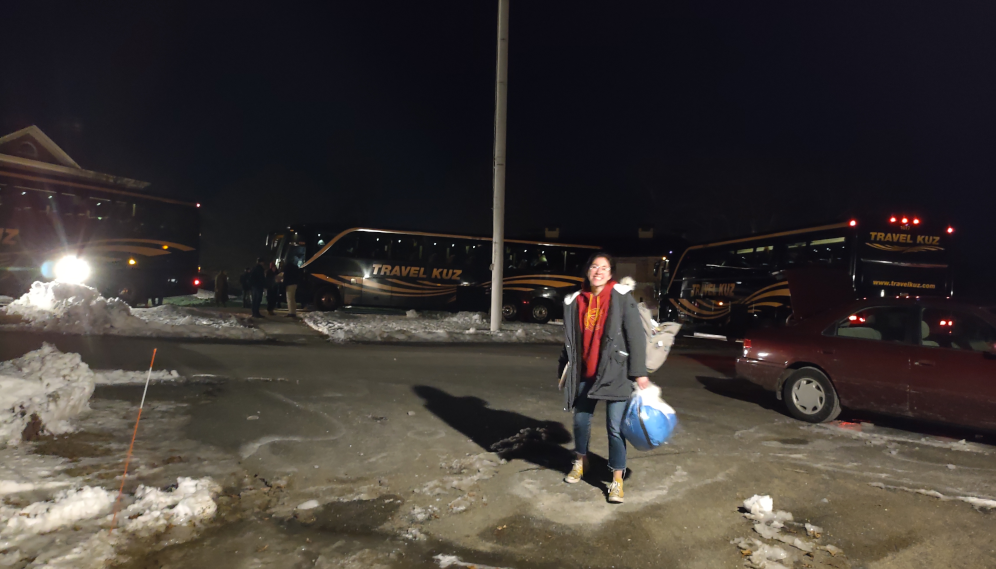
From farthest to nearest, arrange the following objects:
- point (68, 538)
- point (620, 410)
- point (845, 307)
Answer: point (845, 307) → point (620, 410) → point (68, 538)

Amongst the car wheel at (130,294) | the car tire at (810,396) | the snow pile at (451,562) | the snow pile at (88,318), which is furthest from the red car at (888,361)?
the car wheel at (130,294)

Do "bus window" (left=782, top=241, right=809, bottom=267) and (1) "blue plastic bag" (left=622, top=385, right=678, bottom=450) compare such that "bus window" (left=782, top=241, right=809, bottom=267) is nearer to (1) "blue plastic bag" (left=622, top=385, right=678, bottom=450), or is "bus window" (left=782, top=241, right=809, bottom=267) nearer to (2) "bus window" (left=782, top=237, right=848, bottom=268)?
(2) "bus window" (left=782, top=237, right=848, bottom=268)

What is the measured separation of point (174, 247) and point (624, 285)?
21142mm

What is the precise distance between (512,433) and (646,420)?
225 cm

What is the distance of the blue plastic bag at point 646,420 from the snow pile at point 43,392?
4.93m

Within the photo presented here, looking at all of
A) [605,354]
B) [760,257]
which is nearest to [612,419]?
[605,354]

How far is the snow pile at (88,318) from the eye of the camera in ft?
44.2

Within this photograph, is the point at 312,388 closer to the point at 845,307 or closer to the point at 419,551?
the point at 419,551

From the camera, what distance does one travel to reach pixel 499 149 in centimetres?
1614

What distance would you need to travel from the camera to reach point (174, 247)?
21.9 metres

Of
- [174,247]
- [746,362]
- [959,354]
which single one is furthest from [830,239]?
[174,247]

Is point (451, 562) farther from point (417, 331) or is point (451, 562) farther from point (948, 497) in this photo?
point (417, 331)

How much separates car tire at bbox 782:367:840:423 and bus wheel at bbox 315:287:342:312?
60.6 ft

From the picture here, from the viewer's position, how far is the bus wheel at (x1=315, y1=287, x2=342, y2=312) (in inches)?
917
